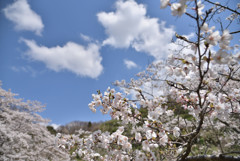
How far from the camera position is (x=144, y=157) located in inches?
73.2

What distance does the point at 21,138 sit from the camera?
4926mm

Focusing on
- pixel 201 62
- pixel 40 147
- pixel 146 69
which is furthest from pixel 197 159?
pixel 40 147

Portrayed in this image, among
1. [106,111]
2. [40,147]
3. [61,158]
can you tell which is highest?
[106,111]

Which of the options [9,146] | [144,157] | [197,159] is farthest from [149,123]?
[9,146]

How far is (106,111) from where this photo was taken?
2.44 metres

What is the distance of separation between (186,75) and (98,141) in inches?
62.0

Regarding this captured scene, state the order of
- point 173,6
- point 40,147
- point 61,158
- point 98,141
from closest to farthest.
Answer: point 173,6
point 98,141
point 40,147
point 61,158

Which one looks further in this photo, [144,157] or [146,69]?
[146,69]

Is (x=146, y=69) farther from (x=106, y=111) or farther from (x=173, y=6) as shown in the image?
(x=173, y=6)

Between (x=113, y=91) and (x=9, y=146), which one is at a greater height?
(x=113, y=91)

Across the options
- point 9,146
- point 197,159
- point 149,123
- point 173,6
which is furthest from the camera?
point 9,146

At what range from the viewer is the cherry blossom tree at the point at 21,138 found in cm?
462

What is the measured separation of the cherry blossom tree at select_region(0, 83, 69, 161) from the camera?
462cm

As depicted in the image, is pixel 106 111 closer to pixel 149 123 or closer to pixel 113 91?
pixel 113 91
